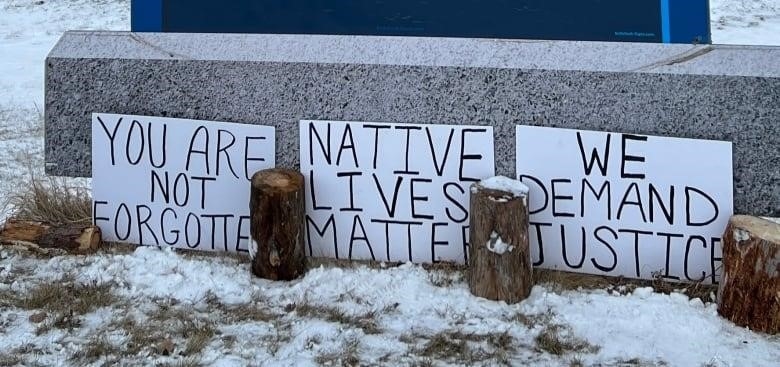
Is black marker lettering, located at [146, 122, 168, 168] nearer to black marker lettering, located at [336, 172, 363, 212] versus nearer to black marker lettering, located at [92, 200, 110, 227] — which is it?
black marker lettering, located at [92, 200, 110, 227]

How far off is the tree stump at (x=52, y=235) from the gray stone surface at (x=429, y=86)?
0.35 metres

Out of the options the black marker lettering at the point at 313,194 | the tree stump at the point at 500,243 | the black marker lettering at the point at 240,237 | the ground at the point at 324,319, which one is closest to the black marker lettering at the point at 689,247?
the ground at the point at 324,319

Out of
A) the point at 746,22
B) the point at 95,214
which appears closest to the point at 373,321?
the point at 95,214

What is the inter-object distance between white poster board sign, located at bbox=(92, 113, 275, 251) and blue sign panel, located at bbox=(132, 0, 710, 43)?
1.03 m

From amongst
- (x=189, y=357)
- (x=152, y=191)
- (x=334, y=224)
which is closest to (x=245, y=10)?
(x=152, y=191)

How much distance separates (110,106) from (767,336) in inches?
130

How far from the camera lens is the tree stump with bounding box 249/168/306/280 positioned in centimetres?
369

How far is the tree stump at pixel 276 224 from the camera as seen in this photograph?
12.1 feet

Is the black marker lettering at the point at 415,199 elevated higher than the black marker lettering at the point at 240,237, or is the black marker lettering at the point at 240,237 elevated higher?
the black marker lettering at the point at 415,199

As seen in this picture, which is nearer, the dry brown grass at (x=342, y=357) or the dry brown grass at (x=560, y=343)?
the dry brown grass at (x=342, y=357)

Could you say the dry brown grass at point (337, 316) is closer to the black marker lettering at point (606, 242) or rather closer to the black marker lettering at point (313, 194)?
the black marker lettering at point (313, 194)

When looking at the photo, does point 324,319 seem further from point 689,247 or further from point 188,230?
point 689,247

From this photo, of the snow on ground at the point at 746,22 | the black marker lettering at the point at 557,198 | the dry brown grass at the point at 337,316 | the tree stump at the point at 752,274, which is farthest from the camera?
the snow on ground at the point at 746,22

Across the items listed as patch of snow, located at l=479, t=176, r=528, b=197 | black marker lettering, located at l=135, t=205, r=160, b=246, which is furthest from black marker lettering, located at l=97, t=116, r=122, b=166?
patch of snow, located at l=479, t=176, r=528, b=197
